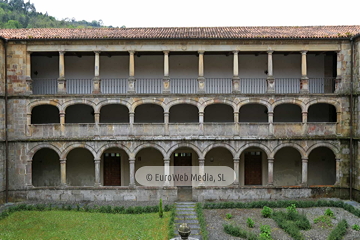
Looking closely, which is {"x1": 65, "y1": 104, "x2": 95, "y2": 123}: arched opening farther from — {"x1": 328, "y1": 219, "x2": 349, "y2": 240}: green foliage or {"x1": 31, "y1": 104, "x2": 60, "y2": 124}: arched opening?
{"x1": 328, "y1": 219, "x2": 349, "y2": 240}: green foliage

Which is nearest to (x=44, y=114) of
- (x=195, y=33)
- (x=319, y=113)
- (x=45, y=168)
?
(x=45, y=168)

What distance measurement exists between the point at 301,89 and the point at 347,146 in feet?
14.5

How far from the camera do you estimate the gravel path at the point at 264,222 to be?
13.7 m

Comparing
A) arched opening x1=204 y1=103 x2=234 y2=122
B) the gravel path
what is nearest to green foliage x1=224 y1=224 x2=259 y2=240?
the gravel path

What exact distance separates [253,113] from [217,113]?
2.49 metres

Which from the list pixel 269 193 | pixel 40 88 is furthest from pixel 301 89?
pixel 40 88

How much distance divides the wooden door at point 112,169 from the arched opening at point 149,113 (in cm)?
307

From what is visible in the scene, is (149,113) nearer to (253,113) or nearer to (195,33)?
(195,33)

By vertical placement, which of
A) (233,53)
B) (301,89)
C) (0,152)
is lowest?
(0,152)

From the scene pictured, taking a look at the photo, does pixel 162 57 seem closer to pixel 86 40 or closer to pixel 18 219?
pixel 86 40

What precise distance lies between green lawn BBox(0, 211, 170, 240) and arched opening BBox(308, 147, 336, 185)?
11.2m

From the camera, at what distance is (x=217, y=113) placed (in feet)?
74.1

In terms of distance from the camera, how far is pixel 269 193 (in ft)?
64.5

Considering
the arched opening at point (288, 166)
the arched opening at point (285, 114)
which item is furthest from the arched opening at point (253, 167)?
the arched opening at point (285, 114)
